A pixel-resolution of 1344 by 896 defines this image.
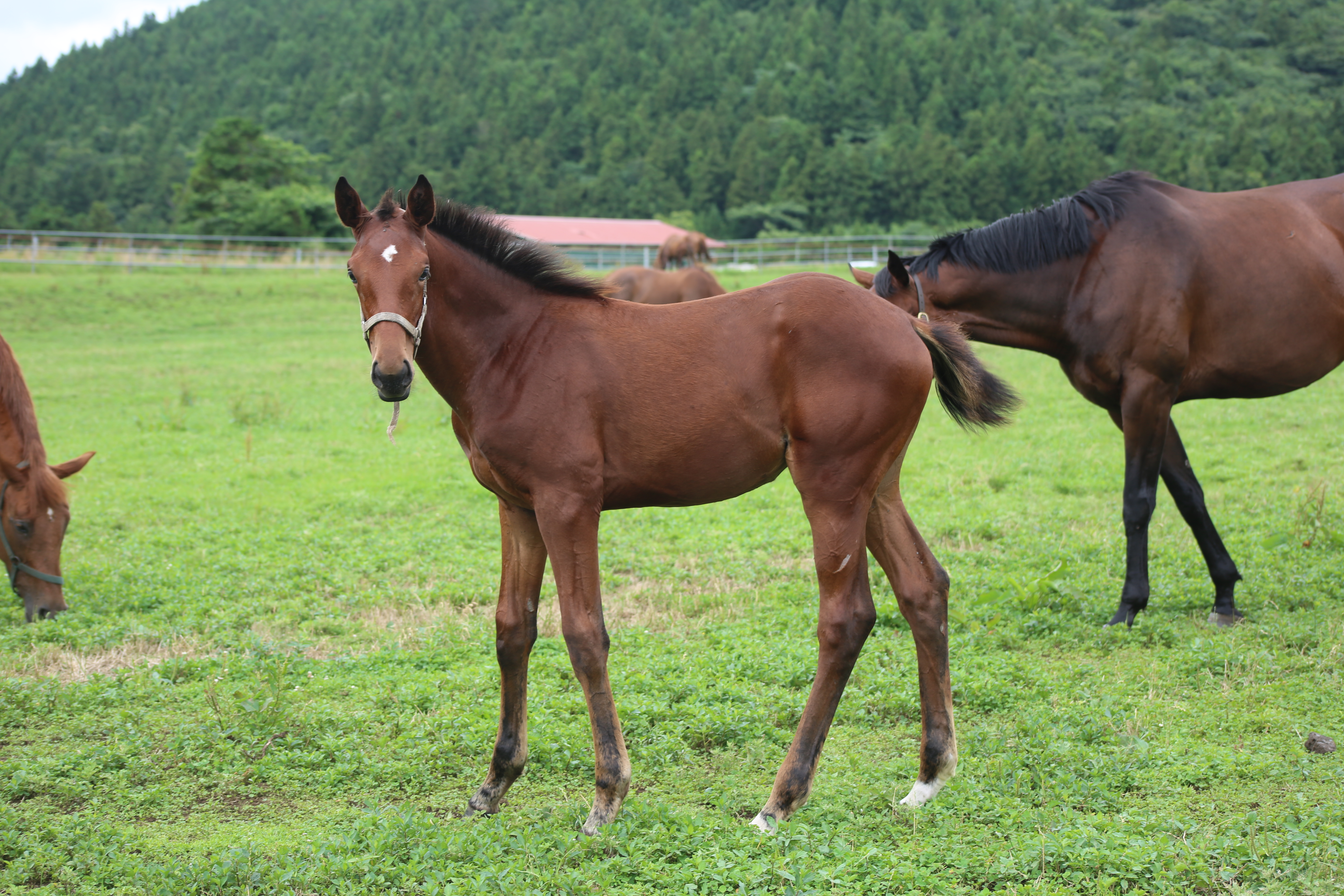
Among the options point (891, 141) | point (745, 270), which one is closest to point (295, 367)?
point (745, 270)

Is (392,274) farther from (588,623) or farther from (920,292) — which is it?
(920,292)

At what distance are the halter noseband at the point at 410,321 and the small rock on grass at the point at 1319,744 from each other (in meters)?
4.15

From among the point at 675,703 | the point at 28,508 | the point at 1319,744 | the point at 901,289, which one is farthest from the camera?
the point at 28,508

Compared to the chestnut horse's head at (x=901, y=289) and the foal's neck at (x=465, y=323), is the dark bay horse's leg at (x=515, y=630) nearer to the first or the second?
the foal's neck at (x=465, y=323)

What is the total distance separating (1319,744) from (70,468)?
7891 millimetres

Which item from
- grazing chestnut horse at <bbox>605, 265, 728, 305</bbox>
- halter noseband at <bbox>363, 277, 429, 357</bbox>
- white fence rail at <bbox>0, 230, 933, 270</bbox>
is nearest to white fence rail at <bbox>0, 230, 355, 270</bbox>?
white fence rail at <bbox>0, 230, 933, 270</bbox>

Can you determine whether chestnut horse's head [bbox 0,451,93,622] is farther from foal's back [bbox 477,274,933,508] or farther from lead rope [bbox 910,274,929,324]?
lead rope [bbox 910,274,929,324]

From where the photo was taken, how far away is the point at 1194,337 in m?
6.48

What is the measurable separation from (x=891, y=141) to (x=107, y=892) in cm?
8966

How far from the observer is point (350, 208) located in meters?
3.91

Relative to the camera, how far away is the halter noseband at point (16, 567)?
655 centimetres

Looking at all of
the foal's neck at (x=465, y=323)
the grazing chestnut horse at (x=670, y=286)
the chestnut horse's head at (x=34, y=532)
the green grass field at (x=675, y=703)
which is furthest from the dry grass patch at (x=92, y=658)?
the grazing chestnut horse at (x=670, y=286)

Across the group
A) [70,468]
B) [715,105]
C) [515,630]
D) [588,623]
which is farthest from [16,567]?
[715,105]

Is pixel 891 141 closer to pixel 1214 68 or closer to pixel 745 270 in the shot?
pixel 1214 68
